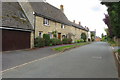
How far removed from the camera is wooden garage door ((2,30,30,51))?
46.9ft

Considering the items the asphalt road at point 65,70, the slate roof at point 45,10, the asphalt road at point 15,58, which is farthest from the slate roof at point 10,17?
the asphalt road at point 65,70

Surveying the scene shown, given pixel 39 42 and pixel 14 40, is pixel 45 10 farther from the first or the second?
pixel 14 40

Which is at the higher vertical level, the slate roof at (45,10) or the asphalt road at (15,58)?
the slate roof at (45,10)

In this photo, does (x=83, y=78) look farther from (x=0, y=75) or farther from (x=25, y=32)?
(x=25, y=32)

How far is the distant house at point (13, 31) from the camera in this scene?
1431cm

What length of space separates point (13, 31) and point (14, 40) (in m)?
1.00

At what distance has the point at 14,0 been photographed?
64.0 feet

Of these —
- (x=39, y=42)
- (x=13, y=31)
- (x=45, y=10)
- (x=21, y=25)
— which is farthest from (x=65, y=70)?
(x=45, y=10)

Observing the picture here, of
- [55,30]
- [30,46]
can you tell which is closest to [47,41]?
[30,46]

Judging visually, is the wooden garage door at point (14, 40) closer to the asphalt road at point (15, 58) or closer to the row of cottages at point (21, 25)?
the row of cottages at point (21, 25)

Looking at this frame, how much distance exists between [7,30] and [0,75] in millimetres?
9293

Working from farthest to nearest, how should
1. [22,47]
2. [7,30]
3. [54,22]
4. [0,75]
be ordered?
[54,22] → [22,47] → [7,30] → [0,75]

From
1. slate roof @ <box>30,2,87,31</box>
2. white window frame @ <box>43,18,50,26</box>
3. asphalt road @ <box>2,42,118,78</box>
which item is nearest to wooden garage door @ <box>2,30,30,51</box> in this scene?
slate roof @ <box>30,2,87,31</box>

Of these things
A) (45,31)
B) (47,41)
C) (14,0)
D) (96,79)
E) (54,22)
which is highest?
(14,0)
